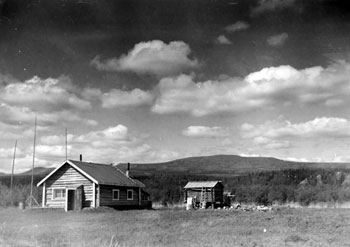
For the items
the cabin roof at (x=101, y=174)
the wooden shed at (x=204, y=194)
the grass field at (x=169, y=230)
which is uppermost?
the cabin roof at (x=101, y=174)

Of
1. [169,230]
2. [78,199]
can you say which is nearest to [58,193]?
[78,199]

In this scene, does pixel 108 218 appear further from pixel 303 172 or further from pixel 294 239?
pixel 303 172

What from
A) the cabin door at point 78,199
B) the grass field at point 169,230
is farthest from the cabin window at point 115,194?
the grass field at point 169,230

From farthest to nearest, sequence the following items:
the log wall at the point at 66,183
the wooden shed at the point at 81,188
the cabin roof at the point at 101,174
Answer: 1. the log wall at the point at 66,183
2. the cabin roof at the point at 101,174
3. the wooden shed at the point at 81,188

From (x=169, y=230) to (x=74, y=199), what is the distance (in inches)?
629

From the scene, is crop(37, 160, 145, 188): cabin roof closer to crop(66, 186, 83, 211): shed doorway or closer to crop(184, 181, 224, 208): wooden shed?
crop(66, 186, 83, 211): shed doorway

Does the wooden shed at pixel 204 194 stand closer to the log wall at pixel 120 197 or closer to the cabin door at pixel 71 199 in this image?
the log wall at pixel 120 197

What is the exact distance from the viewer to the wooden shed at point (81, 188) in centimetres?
3744

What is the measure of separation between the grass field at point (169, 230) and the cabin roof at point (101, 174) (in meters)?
4.72

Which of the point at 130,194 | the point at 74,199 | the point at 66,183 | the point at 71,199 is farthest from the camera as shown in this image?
the point at 130,194

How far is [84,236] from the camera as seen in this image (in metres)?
21.1

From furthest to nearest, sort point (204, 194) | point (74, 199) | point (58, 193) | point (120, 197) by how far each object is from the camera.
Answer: point (204, 194)
point (120, 197)
point (58, 193)
point (74, 199)

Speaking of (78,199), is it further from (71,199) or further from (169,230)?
(169,230)

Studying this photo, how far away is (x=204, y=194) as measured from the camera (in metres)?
48.2
